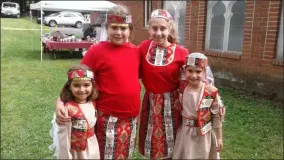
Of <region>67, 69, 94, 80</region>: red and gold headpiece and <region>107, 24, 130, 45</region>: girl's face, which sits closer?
<region>67, 69, 94, 80</region>: red and gold headpiece

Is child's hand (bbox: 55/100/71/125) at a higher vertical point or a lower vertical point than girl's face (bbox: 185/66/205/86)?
lower

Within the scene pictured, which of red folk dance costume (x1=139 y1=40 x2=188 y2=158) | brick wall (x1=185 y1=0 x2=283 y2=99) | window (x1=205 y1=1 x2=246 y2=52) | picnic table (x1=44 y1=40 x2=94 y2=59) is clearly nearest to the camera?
red folk dance costume (x1=139 y1=40 x2=188 y2=158)

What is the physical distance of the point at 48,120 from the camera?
16.7 feet

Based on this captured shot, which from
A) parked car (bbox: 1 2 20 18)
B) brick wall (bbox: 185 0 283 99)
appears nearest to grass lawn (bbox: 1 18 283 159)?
brick wall (bbox: 185 0 283 99)

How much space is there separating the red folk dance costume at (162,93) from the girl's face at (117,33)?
0.24 meters

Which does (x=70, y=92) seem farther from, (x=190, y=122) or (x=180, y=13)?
(x=180, y=13)

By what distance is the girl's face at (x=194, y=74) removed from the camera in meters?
2.35

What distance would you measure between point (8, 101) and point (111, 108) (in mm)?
4530

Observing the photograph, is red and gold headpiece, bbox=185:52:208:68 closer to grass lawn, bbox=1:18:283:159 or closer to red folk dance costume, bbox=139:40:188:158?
red folk dance costume, bbox=139:40:188:158

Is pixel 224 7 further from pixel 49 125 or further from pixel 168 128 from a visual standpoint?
pixel 168 128

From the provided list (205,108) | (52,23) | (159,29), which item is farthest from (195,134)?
(52,23)

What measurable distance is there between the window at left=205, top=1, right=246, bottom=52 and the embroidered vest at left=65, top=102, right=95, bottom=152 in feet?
18.4

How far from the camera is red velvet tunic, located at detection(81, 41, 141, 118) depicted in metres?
2.40

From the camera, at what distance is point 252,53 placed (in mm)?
6652
